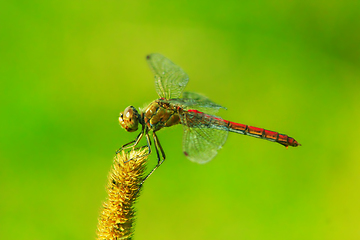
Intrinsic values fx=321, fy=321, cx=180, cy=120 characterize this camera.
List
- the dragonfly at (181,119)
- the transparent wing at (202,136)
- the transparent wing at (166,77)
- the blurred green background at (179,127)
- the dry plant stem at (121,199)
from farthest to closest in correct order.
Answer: the blurred green background at (179,127) → the transparent wing at (166,77) → the dragonfly at (181,119) → the transparent wing at (202,136) → the dry plant stem at (121,199)

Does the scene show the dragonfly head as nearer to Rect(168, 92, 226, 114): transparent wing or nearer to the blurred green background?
Rect(168, 92, 226, 114): transparent wing

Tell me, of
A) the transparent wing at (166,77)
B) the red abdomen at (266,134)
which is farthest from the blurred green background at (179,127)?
the transparent wing at (166,77)

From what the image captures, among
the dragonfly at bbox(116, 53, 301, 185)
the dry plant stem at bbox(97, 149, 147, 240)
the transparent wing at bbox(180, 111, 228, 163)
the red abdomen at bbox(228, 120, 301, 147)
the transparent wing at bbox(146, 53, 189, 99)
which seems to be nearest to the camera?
the dry plant stem at bbox(97, 149, 147, 240)

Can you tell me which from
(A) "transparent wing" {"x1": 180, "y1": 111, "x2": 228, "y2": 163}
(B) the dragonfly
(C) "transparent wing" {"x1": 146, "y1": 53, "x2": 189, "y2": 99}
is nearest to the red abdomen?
(B) the dragonfly

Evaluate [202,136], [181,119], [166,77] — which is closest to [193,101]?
[181,119]

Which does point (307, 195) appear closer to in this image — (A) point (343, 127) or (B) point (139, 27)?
(A) point (343, 127)

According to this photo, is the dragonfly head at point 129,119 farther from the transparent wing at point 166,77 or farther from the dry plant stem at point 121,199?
the dry plant stem at point 121,199

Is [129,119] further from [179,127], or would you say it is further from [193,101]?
[179,127]
